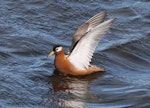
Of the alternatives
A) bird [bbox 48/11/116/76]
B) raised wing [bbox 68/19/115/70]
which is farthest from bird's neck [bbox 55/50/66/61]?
raised wing [bbox 68/19/115/70]

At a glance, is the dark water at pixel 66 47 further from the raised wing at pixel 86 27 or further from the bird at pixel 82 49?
the raised wing at pixel 86 27

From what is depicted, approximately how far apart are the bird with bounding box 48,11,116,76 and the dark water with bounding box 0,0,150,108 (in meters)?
0.16

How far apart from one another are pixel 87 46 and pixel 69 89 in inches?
40.8

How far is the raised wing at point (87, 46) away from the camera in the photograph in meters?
10.7

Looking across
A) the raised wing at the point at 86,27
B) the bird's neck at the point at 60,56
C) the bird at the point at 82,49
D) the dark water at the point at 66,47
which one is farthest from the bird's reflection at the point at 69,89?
the raised wing at the point at 86,27

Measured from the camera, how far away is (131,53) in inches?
480

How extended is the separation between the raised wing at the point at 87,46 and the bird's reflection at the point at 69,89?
9.9 inches

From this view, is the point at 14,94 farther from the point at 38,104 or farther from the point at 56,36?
the point at 56,36

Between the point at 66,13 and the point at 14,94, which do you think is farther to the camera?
the point at 66,13

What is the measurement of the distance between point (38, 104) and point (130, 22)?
209 inches

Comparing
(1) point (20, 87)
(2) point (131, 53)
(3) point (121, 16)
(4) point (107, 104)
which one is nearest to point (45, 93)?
(1) point (20, 87)

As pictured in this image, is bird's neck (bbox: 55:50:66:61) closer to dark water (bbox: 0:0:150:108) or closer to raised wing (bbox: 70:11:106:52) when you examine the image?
raised wing (bbox: 70:11:106:52)

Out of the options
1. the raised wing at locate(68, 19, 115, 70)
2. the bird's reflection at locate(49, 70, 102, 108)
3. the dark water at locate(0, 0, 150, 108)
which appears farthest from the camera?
the raised wing at locate(68, 19, 115, 70)

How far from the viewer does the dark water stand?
31.5ft
